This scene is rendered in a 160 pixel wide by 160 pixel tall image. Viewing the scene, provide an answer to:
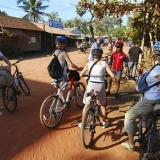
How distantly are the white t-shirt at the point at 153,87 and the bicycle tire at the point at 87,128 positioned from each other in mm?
1049

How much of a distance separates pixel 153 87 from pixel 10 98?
355 cm

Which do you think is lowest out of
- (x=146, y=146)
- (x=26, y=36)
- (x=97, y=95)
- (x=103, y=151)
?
(x=103, y=151)

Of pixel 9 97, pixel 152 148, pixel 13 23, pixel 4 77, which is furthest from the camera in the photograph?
pixel 13 23

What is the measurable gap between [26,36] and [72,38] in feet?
70.6

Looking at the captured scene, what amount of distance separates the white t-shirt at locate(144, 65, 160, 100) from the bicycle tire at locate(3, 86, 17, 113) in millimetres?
3411

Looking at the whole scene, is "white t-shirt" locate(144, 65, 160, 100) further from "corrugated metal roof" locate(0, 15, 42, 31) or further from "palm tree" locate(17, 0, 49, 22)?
"palm tree" locate(17, 0, 49, 22)

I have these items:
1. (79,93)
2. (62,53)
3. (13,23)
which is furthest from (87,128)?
(13,23)

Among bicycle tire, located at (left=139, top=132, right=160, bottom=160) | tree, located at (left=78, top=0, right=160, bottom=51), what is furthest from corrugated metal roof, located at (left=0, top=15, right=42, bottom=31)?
bicycle tire, located at (left=139, top=132, right=160, bottom=160)

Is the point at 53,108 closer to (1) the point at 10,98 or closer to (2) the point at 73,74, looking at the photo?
(2) the point at 73,74

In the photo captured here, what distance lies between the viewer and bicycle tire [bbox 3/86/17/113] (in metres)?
5.00

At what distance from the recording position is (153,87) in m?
2.88

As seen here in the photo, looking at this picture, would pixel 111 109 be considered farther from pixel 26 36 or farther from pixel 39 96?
pixel 26 36

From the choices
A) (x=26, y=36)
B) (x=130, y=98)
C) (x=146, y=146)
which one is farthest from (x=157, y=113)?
(x=26, y=36)

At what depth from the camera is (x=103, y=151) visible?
3.58 metres
